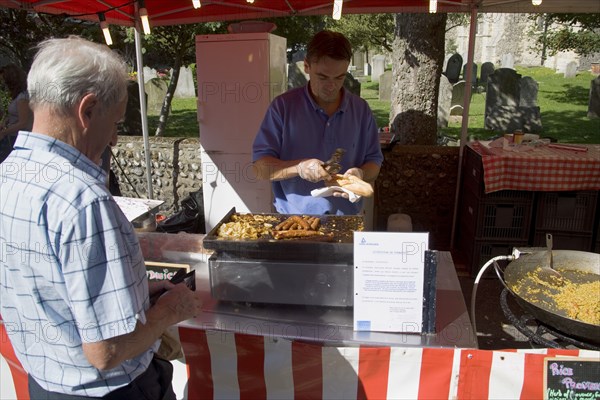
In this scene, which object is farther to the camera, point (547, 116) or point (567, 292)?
point (547, 116)

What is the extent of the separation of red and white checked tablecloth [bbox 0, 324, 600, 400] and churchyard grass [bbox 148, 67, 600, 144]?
8093mm

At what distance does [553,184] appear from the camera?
425 cm

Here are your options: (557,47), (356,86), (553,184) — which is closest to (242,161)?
(553,184)

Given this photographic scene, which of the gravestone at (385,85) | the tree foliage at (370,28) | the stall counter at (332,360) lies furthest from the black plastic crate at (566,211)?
the tree foliage at (370,28)

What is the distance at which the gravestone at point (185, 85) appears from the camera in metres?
15.8

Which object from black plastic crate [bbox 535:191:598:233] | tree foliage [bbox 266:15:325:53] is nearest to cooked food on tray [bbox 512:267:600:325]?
black plastic crate [bbox 535:191:598:233]

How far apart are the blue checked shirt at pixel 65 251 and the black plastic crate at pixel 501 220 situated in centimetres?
387

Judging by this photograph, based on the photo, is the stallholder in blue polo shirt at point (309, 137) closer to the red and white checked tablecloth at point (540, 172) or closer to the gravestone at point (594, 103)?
the red and white checked tablecloth at point (540, 172)

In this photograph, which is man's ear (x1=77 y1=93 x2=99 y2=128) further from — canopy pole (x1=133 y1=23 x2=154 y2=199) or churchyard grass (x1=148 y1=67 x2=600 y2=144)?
churchyard grass (x1=148 y1=67 x2=600 y2=144)

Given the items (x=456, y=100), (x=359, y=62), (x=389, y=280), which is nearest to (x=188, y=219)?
(x=389, y=280)

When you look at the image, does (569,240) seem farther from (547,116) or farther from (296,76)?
(547,116)

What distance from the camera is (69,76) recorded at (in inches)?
43.6

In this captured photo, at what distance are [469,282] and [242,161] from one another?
2.71 meters

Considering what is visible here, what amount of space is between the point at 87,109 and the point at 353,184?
1318mm
